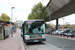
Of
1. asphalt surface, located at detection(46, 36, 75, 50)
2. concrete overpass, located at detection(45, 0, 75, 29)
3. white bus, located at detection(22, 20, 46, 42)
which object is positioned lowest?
asphalt surface, located at detection(46, 36, 75, 50)

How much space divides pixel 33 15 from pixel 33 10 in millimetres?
2046

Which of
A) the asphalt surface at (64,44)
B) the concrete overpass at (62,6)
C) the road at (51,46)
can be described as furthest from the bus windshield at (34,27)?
the concrete overpass at (62,6)

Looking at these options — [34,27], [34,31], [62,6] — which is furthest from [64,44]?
[62,6]

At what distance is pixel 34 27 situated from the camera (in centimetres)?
1633

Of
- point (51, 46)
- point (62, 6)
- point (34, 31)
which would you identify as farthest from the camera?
point (62, 6)

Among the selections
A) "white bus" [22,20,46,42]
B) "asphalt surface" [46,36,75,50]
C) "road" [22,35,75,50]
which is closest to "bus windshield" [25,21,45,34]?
"white bus" [22,20,46,42]

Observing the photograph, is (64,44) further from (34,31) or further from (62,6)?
(62,6)

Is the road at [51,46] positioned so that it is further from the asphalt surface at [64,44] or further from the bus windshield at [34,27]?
the bus windshield at [34,27]

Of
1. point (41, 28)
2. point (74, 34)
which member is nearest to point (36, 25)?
point (41, 28)

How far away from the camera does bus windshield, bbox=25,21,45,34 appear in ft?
53.0

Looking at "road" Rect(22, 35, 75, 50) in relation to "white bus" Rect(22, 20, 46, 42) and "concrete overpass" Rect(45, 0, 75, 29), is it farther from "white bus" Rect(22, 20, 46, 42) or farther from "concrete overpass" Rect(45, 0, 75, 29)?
"concrete overpass" Rect(45, 0, 75, 29)

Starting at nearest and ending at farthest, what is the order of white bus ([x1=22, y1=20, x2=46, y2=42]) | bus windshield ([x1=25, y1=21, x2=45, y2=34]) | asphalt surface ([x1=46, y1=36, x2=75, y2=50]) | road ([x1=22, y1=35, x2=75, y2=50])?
road ([x1=22, y1=35, x2=75, y2=50]) → asphalt surface ([x1=46, y1=36, x2=75, y2=50]) → white bus ([x1=22, y1=20, x2=46, y2=42]) → bus windshield ([x1=25, y1=21, x2=45, y2=34])

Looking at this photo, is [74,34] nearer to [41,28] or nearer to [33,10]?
[41,28]

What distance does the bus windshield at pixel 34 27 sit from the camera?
1616cm
